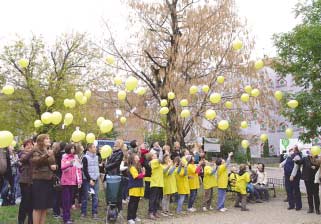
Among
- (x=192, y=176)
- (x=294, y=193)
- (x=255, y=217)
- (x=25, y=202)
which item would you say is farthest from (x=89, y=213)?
(x=294, y=193)

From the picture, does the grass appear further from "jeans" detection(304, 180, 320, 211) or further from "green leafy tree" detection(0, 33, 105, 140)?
"green leafy tree" detection(0, 33, 105, 140)

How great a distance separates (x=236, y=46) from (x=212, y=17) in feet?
14.5

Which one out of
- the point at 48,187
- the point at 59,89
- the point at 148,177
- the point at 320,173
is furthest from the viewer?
the point at 59,89

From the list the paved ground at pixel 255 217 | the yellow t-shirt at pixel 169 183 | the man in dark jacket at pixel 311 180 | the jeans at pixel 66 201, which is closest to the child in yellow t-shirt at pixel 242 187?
the paved ground at pixel 255 217

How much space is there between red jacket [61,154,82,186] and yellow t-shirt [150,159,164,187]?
187 cm

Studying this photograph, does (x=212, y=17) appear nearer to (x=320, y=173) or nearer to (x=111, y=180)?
(x=320, y=173)

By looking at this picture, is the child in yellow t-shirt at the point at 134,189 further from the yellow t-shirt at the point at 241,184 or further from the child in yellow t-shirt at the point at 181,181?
the yellow t-shirt at the point at 241,184

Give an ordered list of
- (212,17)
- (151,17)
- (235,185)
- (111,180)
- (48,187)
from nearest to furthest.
A: (48,187) < (111,180) < (235,185) < (212,17) < (151,17)

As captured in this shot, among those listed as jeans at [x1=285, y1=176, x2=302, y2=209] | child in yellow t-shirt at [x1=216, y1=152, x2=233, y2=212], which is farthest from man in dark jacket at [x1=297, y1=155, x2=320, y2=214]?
child in yellow t-shirt at [x1=216, y1=152, x2=233, y2=212]

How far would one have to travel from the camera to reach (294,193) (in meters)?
11.6

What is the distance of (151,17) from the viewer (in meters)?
15.9

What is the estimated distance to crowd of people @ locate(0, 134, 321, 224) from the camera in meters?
6.99

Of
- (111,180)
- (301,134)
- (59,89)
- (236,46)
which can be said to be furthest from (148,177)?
(59,89)

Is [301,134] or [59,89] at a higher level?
[59,89]
